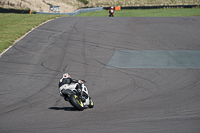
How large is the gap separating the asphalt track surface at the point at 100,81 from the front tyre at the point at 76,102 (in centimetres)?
19

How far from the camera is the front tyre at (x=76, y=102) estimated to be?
815 centimetres

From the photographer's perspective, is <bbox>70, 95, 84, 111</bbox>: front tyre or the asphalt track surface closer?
the asphalt track surface

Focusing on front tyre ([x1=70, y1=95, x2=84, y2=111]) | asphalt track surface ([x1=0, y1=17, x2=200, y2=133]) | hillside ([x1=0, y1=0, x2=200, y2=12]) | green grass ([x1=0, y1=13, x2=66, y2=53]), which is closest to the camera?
asphalt track surface ([x1=0, y1=17, x2=200, y2=133])

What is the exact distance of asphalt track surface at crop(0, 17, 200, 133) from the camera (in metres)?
7.65

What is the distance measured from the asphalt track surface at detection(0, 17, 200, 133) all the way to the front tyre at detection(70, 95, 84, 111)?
19 cm

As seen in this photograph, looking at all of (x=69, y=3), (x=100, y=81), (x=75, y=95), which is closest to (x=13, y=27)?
(x=100, y=81)

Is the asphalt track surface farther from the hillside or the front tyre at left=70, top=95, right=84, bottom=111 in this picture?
the hillside

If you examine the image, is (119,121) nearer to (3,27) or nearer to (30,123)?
(30,123)

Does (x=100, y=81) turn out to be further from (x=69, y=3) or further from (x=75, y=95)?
(x=69, y=3)

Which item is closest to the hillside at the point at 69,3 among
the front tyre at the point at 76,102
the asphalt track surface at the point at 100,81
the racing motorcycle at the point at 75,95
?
the asphalt track surface at the point at 100,81

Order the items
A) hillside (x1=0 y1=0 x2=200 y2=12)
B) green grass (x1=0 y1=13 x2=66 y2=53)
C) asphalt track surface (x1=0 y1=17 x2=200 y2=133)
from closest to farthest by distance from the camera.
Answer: asphalt track surface (x1=0 y1=17 x2=200 y2=133) → green grass (x1=0 y1=13 x2=66 y2=53) → hillside (x1=0 y1=0 x2=200 y2=12)

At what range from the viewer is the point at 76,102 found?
27.1 ft

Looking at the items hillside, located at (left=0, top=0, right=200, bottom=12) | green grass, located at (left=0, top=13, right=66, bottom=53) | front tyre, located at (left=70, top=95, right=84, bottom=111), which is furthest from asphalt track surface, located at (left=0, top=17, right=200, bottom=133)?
hillside, located at (left=0, top=0, right=200, bottom=12)

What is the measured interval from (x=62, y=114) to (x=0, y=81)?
6.16 metres
